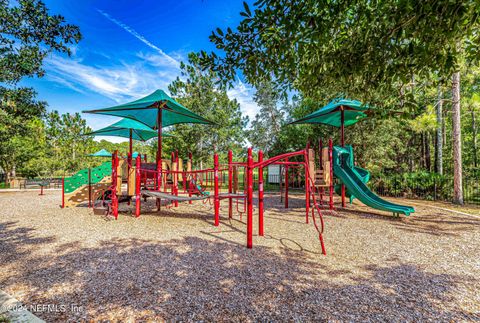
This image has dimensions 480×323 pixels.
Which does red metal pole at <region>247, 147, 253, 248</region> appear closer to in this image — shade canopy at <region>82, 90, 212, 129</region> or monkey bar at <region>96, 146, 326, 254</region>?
monkey bar at <region>96, 146, 326, 254</region>

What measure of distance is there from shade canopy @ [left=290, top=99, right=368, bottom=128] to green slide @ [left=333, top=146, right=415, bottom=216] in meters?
1.26

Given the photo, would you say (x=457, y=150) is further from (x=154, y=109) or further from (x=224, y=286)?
(x=154, y=109)

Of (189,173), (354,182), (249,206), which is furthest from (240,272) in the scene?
(354,182)

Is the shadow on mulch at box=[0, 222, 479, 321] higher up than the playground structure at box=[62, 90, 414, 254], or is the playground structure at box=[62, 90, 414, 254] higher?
the playground structure at box=[62, 90, 414, 254]

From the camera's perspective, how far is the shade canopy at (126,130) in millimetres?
8621

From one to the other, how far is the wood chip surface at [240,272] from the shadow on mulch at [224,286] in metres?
0.01

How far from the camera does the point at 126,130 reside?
10.2m

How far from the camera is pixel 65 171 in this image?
23.1 metres

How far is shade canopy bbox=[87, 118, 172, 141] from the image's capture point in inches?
339

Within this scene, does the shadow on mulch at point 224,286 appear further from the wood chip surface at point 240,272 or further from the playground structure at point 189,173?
the playground structure at point 189,173

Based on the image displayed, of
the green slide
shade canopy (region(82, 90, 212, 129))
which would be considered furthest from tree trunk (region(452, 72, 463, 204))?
shade canopy (region(82, 90, 212, 129))

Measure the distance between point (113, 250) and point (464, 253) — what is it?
5.63 m

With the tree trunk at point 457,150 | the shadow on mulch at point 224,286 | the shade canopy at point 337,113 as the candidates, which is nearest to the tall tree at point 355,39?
the shadow on mulch at point 224,286

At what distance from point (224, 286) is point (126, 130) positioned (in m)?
9.45
